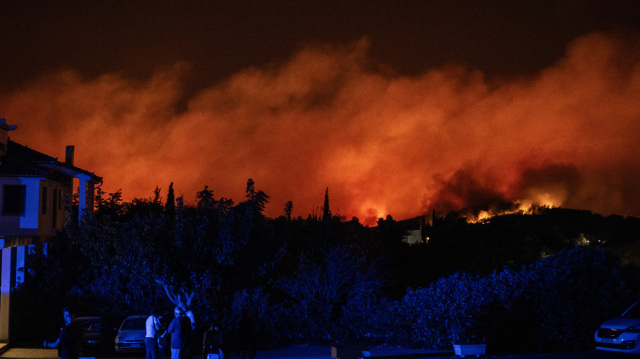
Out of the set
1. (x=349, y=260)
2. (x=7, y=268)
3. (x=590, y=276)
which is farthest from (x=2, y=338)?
(x=590, y=276)

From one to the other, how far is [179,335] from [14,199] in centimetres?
1810

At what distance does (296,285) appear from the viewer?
26.2 meters

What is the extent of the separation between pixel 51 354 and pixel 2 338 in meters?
2.25

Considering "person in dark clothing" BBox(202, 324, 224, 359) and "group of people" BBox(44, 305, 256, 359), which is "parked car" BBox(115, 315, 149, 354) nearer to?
"group of people" BBox(44, 305, 256, 359)

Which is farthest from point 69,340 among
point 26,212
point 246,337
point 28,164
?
point 28,164

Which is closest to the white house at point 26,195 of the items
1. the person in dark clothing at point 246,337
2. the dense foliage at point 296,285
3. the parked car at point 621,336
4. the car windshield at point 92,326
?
the dense foliage at point 296,285

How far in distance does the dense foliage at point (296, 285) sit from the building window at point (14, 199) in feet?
7.13

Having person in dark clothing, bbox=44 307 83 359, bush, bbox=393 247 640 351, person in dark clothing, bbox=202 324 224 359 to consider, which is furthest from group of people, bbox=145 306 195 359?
bush, bbox=393 247 640 351

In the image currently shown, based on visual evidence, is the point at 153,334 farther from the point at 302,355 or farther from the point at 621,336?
the point at 621,336

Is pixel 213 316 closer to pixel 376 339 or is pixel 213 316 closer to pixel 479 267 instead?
pixel 376 339

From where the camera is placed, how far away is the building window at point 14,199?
29047 millimetres

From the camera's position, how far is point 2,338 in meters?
20.2

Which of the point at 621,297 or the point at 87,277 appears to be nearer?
the point at 621,297

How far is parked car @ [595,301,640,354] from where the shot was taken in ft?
50.7
